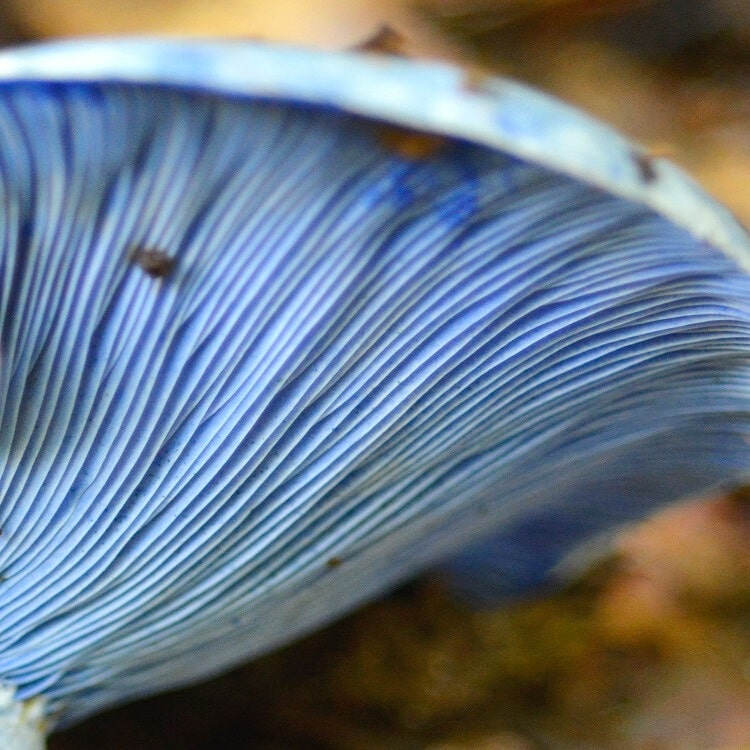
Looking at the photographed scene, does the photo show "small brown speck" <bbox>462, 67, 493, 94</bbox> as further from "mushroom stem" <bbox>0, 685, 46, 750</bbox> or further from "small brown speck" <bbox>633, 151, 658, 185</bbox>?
"mushroom stem" <bbox>0, 685, 46, 750</bbox>

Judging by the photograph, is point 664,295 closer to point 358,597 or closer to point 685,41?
point 358,597

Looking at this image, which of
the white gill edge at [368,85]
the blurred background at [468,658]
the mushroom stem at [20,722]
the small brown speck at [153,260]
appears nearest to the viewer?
the white gill edge at [368,85]

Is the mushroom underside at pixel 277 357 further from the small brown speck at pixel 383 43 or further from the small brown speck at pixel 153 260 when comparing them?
the small brown speck at pixel 383 43

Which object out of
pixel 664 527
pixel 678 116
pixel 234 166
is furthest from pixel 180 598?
pixel 678 116

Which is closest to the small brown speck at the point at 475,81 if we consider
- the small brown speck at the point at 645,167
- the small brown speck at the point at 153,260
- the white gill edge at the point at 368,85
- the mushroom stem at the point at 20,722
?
the white gill edge at the point at 368,85

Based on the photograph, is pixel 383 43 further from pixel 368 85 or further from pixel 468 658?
pixel 468 658
